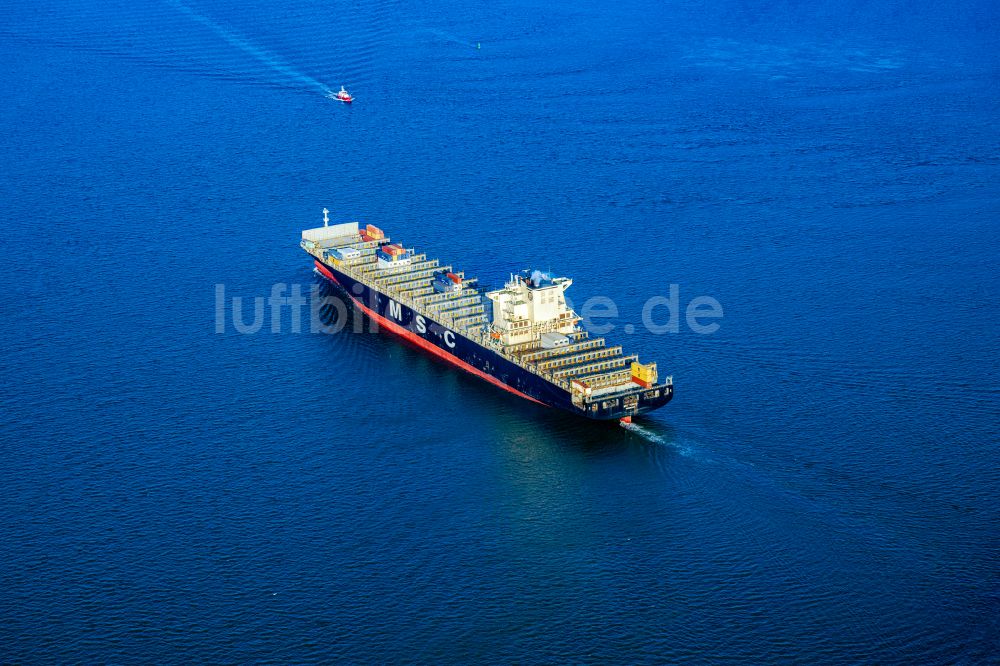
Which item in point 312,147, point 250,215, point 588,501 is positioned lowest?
point 588,501

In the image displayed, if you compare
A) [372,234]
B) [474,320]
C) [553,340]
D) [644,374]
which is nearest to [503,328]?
[553,340]

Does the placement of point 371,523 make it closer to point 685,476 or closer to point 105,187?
point 685,476

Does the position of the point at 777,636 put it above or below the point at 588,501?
Result: below

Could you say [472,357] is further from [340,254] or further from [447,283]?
[340,254]

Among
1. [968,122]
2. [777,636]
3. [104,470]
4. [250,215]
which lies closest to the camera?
[777,636]

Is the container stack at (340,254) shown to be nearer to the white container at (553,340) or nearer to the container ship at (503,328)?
the container ship at (503,328)

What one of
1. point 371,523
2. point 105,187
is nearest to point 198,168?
point 105,187
